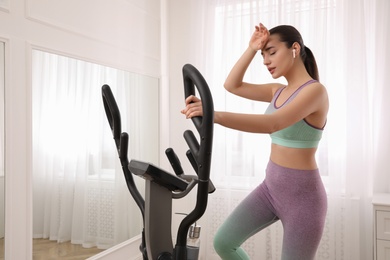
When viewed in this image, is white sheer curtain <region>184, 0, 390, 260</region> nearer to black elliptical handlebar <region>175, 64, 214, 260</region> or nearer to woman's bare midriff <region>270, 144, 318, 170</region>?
woman's bare midriff <region>270, 144, 318, 170</region>

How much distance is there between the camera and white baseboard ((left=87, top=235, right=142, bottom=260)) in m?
2.61

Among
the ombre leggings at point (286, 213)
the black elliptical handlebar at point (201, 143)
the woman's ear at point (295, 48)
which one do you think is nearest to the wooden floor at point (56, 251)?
the ombre leggings at point (286, 213)

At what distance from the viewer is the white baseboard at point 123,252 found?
8.57ft

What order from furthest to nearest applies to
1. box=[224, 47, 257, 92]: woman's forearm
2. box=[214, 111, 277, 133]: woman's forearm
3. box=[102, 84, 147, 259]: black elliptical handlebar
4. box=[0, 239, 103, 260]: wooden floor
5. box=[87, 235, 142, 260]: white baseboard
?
box=[87, 235, 142, 260]: white baseboard, box=[0, 239, 103, 260]: wooden floor, box=[224, 47, 257, 92]: woman's forearm, box=[102, 84, 147, 259]: black elliptical handlebar, box=[214, 111, 277, 133]: woman's forearm

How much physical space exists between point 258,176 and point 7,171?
1817 millimetres

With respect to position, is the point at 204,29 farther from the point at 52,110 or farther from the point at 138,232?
the point at 138,232

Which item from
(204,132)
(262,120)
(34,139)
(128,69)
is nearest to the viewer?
(204,132)

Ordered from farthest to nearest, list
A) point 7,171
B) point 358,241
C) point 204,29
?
point 204,29
point 358,241
point 7,171

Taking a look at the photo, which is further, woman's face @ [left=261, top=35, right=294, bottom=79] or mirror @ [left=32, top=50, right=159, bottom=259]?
mirror @ [left=32, top=50, right=159, bottom=259]

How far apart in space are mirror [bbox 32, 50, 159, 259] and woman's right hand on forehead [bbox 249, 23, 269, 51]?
122cm

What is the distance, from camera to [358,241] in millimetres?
2611

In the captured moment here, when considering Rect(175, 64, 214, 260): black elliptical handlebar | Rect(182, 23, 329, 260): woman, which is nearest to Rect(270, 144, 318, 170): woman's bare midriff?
Rect(182, 23, 329, 260): woman

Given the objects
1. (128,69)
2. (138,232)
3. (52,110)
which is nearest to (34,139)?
(52,110)

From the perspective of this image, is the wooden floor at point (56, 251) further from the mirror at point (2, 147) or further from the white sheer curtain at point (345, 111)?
the white sheer curtain at point (345, 111)
